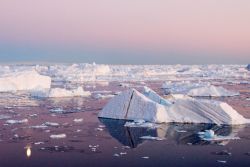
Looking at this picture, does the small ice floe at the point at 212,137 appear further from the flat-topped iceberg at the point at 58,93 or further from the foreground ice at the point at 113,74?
the foreground ice at the point at 113,74

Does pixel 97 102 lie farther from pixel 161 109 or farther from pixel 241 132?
pixel 241 132

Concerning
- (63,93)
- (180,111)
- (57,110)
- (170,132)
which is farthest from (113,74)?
(170,132)

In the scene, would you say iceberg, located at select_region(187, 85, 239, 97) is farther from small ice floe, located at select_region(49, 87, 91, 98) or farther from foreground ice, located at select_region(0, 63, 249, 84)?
foreground ice, located at select_region(0, 63, 249, 84)

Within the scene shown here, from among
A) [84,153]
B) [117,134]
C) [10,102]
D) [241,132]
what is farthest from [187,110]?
[10,102]

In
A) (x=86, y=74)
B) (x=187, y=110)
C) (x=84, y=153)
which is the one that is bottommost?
(x=84, y=153)

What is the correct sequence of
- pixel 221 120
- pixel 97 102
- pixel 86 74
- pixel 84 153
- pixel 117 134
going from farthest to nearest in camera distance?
pixel 86 74, pixel 97 102, pixel 221 120, pixel 117 134, pixel 84 153

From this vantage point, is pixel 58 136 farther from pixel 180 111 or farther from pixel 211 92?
pixel 211 92
